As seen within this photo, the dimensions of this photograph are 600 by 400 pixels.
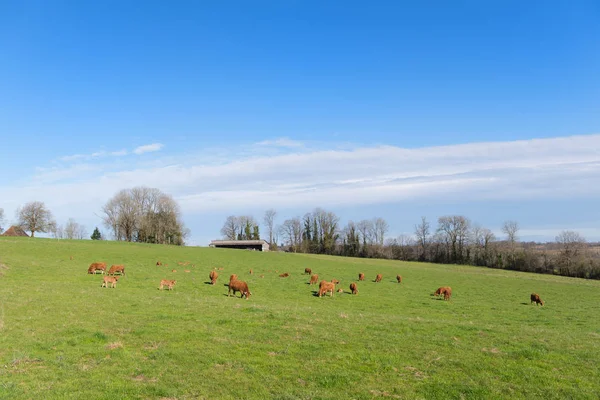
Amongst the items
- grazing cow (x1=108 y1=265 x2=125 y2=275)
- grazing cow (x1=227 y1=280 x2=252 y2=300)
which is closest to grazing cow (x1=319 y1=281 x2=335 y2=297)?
grazing cow (x1=227 y1=280 x2=252 y2=300)

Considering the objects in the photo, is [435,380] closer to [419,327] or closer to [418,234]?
[419,327]

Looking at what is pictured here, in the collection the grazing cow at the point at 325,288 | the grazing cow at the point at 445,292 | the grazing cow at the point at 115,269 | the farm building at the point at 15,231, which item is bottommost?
the grazing cow at the point at 445,292

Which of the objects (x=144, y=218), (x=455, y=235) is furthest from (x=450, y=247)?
(x=144, y=218)

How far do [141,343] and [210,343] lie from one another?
2.37 meters

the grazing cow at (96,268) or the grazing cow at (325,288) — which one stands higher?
the grazing cow at (96,268)

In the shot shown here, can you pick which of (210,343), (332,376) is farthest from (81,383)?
(332,376)

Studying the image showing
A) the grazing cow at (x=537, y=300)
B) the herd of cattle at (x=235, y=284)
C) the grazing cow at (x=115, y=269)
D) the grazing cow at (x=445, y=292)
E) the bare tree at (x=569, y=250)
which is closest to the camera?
the herd of cattle at (x=235, y=284)

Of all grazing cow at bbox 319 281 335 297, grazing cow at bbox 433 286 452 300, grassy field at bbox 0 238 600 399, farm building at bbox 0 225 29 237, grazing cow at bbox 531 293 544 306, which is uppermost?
farm building at bbox 0 225 29 237

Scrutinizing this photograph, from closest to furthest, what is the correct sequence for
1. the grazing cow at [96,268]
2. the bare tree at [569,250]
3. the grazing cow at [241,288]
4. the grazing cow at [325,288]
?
the grazing cow at [241,288], the grazing cow at [325,288], the grazing cow at [96,268], the bare tree at [569,250]

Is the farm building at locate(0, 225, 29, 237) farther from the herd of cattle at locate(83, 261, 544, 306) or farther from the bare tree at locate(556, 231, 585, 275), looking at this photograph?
the bare tree at locate(556, 231, 585, 275)

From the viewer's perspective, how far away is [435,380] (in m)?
11.5

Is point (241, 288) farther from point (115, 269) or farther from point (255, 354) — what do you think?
point (255, 354)

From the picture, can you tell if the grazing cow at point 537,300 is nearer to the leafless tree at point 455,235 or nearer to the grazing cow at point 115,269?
the grazing cow at point 115,269

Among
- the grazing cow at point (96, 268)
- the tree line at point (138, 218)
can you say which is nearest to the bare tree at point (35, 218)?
the tree line at point (138, 218)
